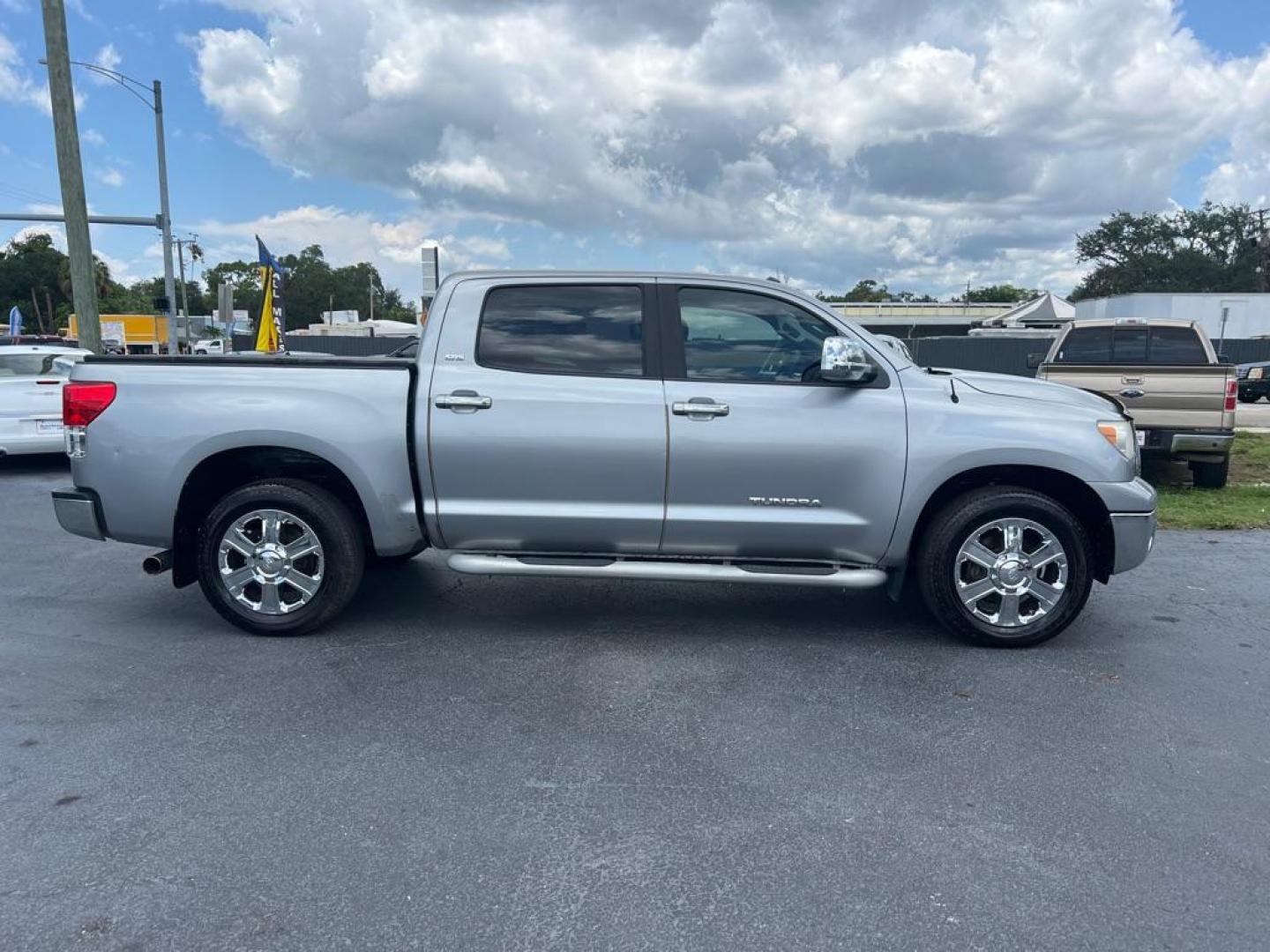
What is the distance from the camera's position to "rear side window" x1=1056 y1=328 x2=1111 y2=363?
10.3 meters

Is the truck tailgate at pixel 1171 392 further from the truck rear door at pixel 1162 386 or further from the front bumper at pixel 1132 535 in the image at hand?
the front bumper at pixel 1132 535

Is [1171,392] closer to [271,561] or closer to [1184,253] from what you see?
[271,561]

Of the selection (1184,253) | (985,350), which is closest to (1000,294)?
(1184,253)

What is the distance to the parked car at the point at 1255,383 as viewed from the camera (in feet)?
82.6

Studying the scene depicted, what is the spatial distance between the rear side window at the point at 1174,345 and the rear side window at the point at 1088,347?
0.47 meters

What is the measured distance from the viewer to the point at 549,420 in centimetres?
475

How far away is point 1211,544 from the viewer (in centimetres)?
747

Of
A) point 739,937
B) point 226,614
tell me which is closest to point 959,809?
point 739,937

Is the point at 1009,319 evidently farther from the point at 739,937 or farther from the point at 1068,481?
the point at 739,937

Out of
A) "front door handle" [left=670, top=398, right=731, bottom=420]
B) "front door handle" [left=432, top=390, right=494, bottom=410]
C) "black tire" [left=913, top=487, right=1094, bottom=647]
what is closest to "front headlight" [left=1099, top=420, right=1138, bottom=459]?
"black tire" [left=913, top=487, right=1094, bottom=647]

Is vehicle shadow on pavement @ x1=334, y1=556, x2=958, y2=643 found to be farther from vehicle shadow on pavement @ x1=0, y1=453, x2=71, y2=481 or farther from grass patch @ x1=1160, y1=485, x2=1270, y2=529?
vehicle shadow on pavement @ x1=0, y1=453, x2=71, y2=481

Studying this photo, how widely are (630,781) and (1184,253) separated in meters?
76.4

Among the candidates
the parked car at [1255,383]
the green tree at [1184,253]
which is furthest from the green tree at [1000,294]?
the parked car at [1255,383]

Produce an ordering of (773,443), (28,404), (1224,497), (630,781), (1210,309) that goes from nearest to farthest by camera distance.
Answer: (630,781), (773,443), (1224,497), (28,404), (1210,309)
